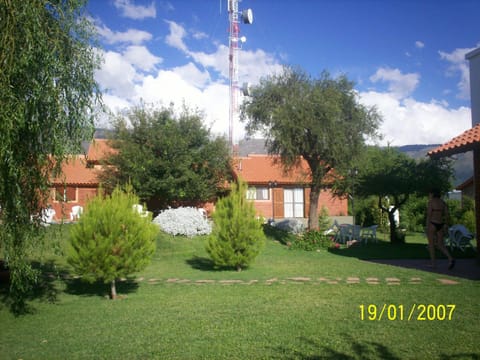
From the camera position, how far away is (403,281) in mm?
8391

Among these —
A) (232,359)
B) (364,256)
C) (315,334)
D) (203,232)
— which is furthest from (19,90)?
(203,232)

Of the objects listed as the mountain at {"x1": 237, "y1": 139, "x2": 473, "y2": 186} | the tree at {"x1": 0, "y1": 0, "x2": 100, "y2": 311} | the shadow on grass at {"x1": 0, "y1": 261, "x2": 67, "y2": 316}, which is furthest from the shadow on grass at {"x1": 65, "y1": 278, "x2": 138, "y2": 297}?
the mountain at {"x1": 237, "y1": 139, "x2": 473, "y2": 186}

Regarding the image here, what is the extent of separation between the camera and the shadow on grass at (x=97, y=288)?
864 centimetres

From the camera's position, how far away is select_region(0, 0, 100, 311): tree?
5203 millimetres

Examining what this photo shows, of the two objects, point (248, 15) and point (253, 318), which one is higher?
point (248, 15)

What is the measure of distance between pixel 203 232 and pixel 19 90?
12.4 metres

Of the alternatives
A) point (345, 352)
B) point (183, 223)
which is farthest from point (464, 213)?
point (345, 352)

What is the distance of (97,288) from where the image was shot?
9.16 m

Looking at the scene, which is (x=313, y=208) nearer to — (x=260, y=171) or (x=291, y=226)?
(x=291, y=226)

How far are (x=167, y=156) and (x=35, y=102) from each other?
14.6 m

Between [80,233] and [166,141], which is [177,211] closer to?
→ [166,141]

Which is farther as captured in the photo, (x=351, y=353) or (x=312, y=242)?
(x=312, y=242)
